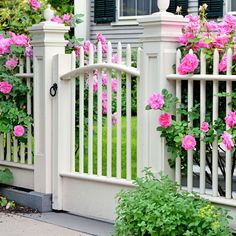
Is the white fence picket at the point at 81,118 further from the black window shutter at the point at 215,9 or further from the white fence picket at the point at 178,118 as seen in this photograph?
the black window shutter at the point at 215,9

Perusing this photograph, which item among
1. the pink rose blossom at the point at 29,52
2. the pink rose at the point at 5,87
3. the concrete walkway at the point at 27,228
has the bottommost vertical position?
the concrete walkway at the point at 27,228

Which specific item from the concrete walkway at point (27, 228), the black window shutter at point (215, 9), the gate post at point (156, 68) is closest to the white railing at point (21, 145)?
the concrete walkway at point (27, 228)

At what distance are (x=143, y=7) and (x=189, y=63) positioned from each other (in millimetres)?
9296

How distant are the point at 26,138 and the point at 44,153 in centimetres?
41

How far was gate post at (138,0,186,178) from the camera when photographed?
213 inches

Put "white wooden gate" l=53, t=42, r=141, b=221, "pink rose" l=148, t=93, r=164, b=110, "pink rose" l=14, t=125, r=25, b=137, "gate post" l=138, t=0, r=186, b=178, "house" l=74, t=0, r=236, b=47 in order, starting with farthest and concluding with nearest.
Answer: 1. "house" l=74, t=0, r=236, b=47
2. "pink rose" l=14, t=125, r=25, b=137
3. "white wooden gate" l=53, t=42, r=141, b=221
4. "gate post" l=138, t=0, r=186, b=178
5. "pink rose" l=148, t=93, r=164, b=110

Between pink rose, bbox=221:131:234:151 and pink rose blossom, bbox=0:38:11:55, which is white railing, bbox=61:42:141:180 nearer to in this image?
pink rose blossom, bbox=0:38:11:55

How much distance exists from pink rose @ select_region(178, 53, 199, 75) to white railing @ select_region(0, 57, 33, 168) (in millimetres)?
2125

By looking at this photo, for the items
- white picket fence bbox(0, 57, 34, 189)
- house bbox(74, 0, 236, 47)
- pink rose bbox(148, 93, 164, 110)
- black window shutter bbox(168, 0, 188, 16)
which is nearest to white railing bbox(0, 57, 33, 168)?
white picket fence bbox(0, 57, 34, 189)

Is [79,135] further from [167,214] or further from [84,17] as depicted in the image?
[84,17]

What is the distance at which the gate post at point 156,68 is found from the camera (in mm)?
5418

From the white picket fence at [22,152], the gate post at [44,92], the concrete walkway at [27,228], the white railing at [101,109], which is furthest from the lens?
the white picket fence at [22,152]

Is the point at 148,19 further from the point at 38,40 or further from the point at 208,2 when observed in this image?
the point at 208,2

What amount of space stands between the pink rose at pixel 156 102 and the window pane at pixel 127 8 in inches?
366
